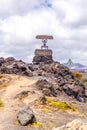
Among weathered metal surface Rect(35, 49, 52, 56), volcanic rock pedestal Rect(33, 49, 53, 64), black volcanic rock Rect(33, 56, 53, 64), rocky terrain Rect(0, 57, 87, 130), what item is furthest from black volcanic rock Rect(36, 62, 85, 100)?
weathered metal surface Rect(35, 49, 52, 56)

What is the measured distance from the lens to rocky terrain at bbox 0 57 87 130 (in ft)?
149

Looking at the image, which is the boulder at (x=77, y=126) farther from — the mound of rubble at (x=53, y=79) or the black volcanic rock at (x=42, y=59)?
the black volcanic rock at (x=42, y=59)

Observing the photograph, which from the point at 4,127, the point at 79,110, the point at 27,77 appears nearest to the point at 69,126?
the point at 4,127

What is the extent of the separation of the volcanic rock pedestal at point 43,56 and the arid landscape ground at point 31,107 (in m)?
53.5

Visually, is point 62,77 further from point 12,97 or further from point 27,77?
point 12,97

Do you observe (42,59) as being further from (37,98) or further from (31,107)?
(31,107)

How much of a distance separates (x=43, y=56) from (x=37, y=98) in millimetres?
76068

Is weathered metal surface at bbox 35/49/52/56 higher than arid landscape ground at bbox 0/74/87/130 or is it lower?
higher

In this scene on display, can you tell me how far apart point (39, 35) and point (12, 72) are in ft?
182

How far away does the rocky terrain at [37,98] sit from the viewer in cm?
4535

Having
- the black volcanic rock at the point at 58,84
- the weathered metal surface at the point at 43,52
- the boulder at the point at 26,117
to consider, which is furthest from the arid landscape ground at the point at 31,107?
the weathered metal surface at the point at 43,52

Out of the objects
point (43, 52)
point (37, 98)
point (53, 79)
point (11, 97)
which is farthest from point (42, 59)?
point (37, 98)

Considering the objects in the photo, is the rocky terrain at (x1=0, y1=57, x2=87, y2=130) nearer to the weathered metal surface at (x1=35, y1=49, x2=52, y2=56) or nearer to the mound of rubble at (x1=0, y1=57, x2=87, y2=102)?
the mound of rubble at (x1=0, y1=57, x2=87, y2=102)

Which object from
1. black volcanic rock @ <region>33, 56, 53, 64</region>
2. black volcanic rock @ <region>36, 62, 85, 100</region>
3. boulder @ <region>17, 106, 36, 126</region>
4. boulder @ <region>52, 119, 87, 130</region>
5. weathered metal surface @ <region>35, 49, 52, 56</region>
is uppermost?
weathered metal surface @ <region>35, 49, 52, 56</region>
